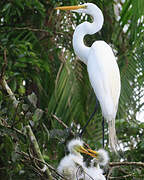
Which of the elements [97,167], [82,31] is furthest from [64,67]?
[97,167]

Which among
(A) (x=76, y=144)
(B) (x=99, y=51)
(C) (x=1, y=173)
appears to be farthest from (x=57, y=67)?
(A) (x=76, y=144)

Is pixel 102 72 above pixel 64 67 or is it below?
above

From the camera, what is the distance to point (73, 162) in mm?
1695

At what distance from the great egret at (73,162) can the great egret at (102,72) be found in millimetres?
205

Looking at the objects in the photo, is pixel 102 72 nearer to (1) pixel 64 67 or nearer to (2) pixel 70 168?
→ (2) pixel 70 168

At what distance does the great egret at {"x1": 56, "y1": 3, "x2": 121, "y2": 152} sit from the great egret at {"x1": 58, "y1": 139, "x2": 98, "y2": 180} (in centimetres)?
20

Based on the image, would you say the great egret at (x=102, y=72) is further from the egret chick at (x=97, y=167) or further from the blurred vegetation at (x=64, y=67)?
the blurred vegetation at (x=64, y=67)

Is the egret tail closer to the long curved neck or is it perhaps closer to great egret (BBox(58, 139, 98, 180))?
great egret (BBox(58, 139, 98, 180))

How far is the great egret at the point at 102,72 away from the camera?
1886 millimetres

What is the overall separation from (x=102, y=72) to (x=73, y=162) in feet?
1.45

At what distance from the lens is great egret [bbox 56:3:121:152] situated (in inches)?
74.2

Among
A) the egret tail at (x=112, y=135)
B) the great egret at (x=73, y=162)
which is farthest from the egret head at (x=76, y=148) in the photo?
the egret tail at (x=112, y=135)

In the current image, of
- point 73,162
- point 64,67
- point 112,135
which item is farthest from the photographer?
point 64,67

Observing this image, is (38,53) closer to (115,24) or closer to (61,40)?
(61,40)
